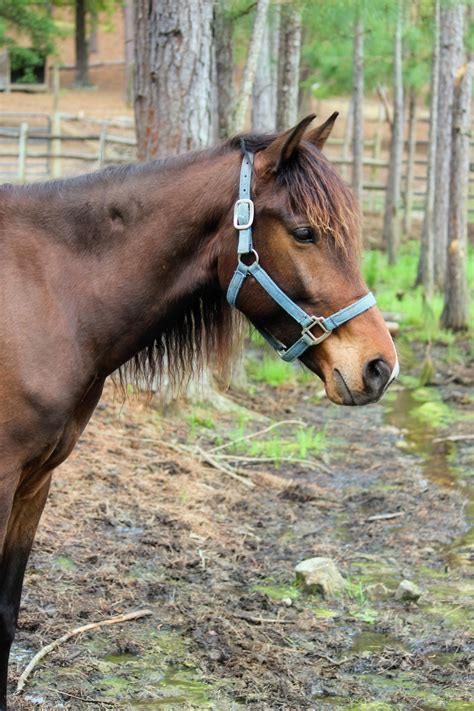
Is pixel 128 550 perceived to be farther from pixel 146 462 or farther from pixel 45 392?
pixel 45 392

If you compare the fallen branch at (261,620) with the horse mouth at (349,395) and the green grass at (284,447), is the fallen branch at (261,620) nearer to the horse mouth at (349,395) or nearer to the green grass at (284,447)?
the horse mouth at (349,395)

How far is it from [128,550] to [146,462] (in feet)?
4.82

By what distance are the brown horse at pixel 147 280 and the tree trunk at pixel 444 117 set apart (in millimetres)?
9978

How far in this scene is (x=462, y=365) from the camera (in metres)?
11.1

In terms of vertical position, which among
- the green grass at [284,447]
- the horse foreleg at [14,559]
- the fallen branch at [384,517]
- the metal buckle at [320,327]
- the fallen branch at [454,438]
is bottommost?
the fallen branch at [454,438]

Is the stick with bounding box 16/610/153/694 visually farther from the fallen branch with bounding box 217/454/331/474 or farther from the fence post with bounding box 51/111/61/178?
the fence post with bounding box 51/111/61/178

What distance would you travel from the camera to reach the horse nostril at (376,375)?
114 inches

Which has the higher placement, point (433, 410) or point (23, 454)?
point (23, 454)

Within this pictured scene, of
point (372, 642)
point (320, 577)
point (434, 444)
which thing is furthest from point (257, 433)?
point (372, 642)

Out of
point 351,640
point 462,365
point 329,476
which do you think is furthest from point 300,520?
point 462,365

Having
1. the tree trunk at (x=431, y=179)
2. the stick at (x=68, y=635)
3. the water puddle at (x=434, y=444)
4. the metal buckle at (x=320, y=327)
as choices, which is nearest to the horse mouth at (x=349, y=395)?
the metal buckle at (x=320, y=327)

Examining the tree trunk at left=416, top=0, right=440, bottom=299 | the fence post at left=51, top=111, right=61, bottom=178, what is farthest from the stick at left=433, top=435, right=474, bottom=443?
the fence post at left=51, top=111, right=61, bottom=178

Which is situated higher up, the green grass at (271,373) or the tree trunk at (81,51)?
the tree trunk at (81,51)

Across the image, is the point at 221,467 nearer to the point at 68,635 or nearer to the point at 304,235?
the point at 68,635
